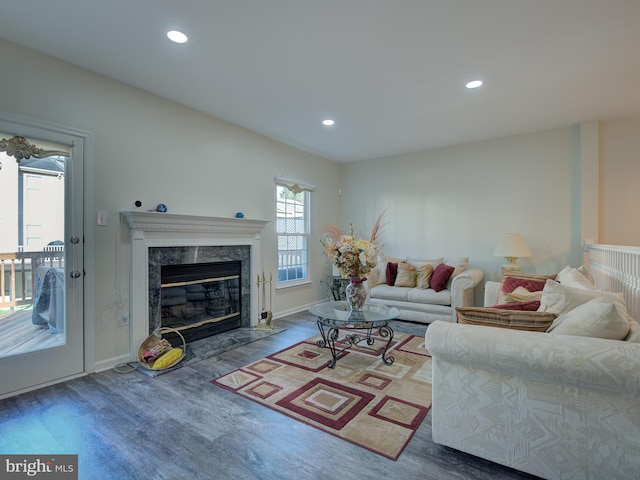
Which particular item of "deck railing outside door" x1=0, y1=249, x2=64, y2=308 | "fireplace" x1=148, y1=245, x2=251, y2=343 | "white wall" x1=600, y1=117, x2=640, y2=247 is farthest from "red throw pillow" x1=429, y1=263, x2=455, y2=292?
"deck railing outside door" x1=0, y1=249, x2=64, y2=308

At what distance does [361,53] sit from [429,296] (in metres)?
3.13

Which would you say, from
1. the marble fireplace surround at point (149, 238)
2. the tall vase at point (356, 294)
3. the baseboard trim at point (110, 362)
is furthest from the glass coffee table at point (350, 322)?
the baseboard trim at point (110, 362)

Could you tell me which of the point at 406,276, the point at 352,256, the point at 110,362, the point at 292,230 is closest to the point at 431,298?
the point at 406,276

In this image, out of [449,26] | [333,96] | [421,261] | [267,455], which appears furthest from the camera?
[421,261]

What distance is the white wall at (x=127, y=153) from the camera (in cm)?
258

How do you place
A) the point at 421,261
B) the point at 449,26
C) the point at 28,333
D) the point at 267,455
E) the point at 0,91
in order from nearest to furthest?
the point at 267,455 < the point at 449,26 < the point at 0,91 < the point at 28,333 < the point at 421,261

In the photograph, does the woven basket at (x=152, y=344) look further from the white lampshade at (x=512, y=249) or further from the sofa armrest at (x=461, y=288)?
the white lampshade at (x=512, y=249)

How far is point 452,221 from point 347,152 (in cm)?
212

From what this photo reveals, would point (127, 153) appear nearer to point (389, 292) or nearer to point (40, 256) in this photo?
point (40, 256)

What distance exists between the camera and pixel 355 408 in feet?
7.32

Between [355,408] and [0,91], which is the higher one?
[0,91]

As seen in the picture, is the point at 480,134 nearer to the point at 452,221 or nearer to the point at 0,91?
the point at 452,221

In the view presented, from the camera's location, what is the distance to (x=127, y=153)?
3070 mm

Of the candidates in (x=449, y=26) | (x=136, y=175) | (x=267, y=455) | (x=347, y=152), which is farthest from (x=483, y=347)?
(x=347, y=152)
